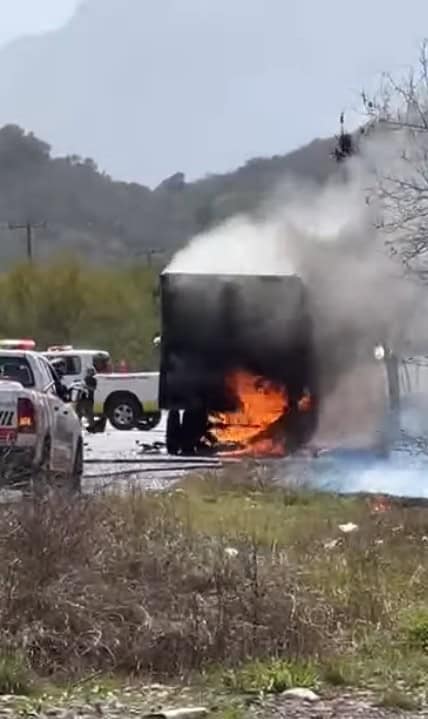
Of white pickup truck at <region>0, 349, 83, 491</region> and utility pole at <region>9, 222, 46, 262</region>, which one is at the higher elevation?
utility pole at <region>9, 222, 46, 262</region>

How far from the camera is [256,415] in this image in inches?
1001

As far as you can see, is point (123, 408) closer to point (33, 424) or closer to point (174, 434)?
point (174, 434)

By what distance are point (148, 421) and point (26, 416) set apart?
2187 centimetres

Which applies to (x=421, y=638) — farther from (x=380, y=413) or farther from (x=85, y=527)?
(x=380, y=413)

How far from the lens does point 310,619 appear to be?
8.85 m

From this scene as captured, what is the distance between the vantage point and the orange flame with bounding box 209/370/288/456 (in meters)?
25.0

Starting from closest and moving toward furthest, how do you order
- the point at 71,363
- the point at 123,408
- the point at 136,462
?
the point at 136,462 < the point at 123,408 < the point at 71,363

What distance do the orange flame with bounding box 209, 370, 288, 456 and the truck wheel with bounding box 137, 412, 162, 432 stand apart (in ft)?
37.4

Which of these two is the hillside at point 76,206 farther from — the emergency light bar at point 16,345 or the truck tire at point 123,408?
the emergency light bar at point 16,345

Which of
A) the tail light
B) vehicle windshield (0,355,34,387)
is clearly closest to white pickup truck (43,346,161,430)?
vehicle windshield (0,355,34,387)

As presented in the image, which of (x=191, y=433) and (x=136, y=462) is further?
(x=191, y=433)

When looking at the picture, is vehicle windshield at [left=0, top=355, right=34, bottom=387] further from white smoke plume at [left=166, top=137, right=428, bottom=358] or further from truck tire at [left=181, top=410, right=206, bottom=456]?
truck tire at [left=181, top=410, right=206, bottom=456]

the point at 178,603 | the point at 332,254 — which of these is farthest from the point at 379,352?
the point at 178,603

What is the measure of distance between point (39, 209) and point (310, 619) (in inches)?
3753
